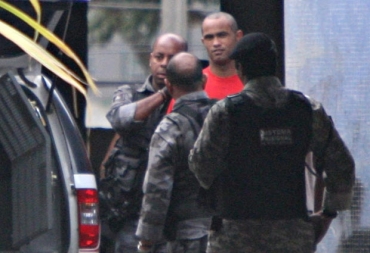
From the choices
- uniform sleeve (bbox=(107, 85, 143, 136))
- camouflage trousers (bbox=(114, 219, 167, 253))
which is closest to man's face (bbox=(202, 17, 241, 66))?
uniform sleeve (bbox=(107, 85, 143, 136))

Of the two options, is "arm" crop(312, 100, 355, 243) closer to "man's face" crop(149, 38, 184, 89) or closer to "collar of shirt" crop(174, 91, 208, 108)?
"collar of shirt" crop(174, 91, 208, 108)

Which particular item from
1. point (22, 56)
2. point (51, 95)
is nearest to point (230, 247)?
point (51, 95)

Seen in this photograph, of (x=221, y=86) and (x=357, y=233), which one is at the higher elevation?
(x=221, y=86)

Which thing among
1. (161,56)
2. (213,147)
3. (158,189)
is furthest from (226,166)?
(161,56)

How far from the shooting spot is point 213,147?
12.9 feet

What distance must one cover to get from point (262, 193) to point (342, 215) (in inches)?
93.8

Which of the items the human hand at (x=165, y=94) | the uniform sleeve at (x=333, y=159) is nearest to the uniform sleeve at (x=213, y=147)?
the uniform sleeve at (x=333, y=159)

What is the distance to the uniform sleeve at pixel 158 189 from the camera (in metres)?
4.53

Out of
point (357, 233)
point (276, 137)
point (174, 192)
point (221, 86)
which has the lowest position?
point (357, 233)

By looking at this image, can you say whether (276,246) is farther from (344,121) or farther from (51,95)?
(344,121)

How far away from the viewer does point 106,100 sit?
7531 millimetres

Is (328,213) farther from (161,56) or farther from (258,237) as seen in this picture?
(161,56)

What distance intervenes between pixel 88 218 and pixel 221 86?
1134 millimetres

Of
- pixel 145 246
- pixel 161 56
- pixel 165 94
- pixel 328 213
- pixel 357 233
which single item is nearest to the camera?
pixel 328 213
